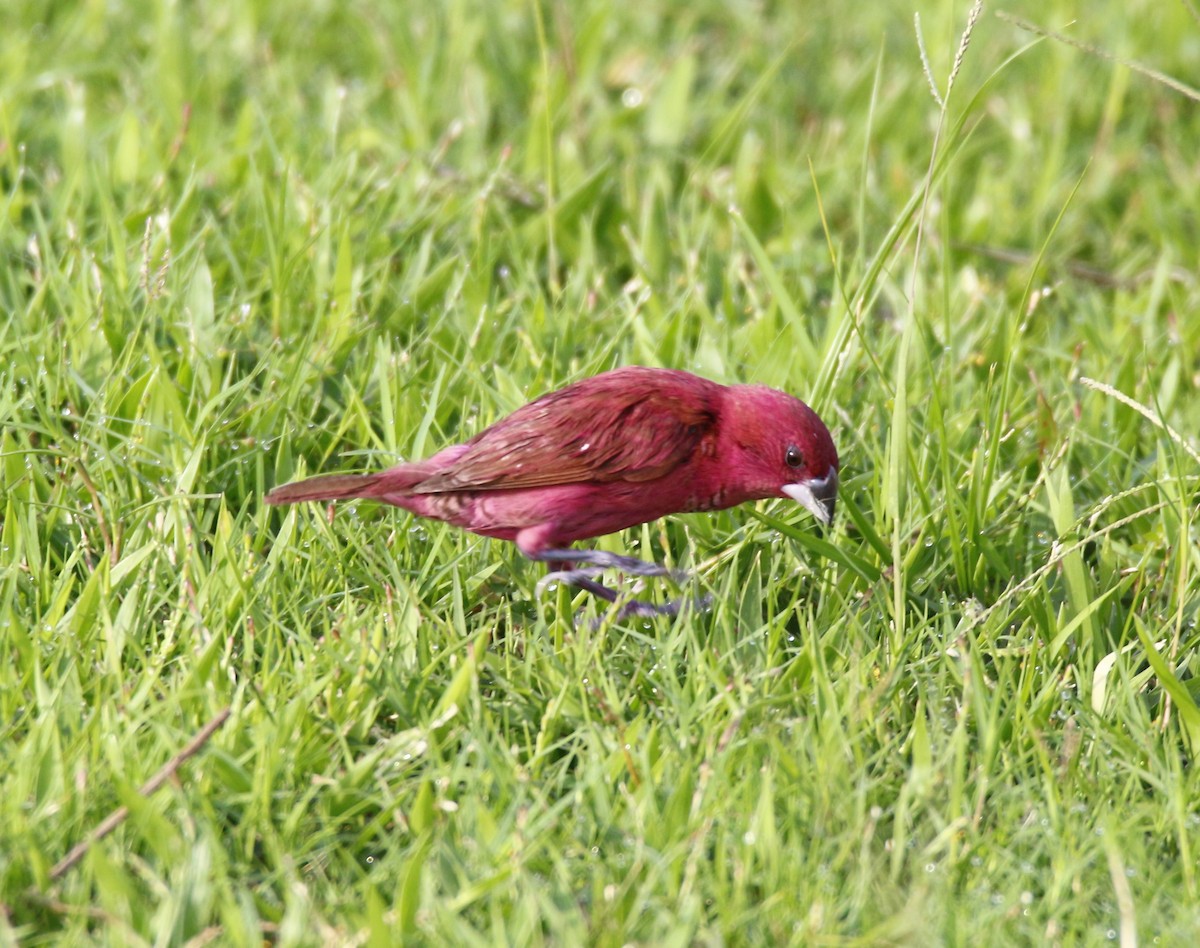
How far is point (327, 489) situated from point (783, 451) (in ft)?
3.34

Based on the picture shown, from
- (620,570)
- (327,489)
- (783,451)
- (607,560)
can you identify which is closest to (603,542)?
(620,570)

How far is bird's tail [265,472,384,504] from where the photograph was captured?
11.0ft

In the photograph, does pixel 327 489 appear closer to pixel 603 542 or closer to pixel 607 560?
pixel 607 560

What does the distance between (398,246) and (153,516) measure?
5.04 feet

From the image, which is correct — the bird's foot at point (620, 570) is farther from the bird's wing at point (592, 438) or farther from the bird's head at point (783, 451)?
the bird's head at point (783, 451)

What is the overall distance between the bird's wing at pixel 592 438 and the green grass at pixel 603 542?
0.28 metres

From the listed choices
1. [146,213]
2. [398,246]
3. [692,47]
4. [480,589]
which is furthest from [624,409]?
[692,47]

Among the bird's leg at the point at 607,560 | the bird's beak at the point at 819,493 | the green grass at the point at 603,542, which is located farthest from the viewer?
the bird's beak at the point at 819,493

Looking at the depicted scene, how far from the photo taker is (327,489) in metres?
3.38

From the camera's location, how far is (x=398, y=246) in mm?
4836

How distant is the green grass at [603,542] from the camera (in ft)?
8.80

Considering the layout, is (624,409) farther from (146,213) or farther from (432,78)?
(432,78)

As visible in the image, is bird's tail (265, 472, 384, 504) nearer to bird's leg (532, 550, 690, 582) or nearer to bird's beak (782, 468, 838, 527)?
bird's leg (532, 550, 690, 582)

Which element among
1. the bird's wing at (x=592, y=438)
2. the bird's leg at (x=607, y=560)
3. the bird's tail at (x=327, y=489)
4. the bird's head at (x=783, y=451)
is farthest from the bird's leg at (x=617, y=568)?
the bird's tail at (x=327, y=489)
